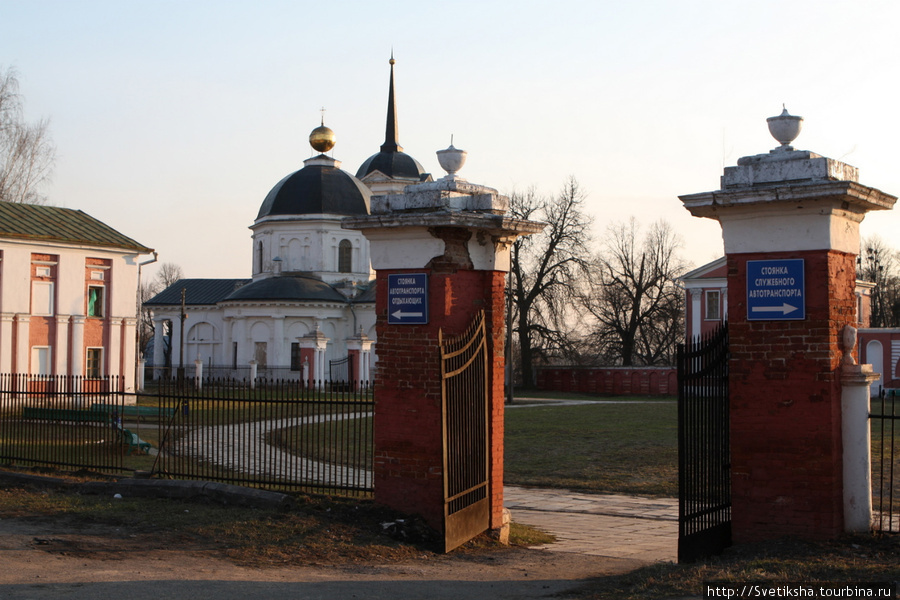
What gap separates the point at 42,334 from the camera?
31969 mm

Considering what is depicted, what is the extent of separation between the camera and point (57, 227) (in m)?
32.0

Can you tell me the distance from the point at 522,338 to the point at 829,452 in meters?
44.2

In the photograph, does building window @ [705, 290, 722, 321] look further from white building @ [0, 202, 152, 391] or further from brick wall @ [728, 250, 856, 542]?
brick wall @ [728, 250, 856, 542]

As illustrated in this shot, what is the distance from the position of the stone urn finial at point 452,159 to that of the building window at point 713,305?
43.3 m

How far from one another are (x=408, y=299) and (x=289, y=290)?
4034cm

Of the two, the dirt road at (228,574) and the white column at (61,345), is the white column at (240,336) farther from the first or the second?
the dirt road at (228,574)

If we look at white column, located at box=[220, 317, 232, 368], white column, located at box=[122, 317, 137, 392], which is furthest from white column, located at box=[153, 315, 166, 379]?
white column, located at box=[122, 317, 137, 392]

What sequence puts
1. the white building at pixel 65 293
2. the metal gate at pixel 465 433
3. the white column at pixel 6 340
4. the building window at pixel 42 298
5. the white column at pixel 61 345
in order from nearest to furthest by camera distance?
1. the metal gate at pixel 465 433
2. the white column at pixel 6 340
3. the white building at pixel 65 293
4. the building window at pixel 42 298
5. the white column at pixel 61 345

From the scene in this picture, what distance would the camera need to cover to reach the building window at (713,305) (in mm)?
50594

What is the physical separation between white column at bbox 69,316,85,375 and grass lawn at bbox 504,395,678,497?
596 inches

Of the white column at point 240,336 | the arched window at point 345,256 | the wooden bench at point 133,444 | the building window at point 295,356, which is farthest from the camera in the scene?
the arched window at point 345,256

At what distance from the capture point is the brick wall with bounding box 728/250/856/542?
24.4 feet

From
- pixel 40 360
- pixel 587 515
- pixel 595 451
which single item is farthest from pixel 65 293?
pixel 587 515

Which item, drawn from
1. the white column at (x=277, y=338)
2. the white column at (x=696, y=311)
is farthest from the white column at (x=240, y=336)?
the white column at (x=696, y=311)
